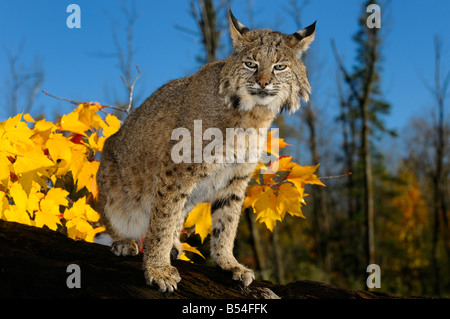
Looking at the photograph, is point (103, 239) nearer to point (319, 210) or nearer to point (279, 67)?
point (279, 67)

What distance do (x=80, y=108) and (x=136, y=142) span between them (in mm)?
647

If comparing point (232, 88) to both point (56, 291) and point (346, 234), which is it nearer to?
point (56, 291)

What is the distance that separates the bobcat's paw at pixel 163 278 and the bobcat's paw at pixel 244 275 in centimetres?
60

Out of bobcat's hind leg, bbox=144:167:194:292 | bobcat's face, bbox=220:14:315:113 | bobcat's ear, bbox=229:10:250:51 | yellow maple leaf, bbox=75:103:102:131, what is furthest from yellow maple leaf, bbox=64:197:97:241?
bobcat's ear, bbox=229:10:250:51

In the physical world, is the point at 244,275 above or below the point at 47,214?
below

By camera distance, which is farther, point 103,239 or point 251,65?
point 103,239

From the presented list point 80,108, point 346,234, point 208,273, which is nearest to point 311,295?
point 208,273

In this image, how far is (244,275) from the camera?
3697mm

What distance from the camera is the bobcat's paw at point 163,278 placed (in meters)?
3.12

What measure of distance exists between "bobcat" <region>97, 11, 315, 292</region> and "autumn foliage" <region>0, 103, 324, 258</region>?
0.63 ft

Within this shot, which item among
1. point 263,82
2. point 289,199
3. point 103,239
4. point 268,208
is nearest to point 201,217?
point 268,208

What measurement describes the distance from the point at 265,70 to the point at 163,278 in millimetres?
2022

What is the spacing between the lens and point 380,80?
101 ft
